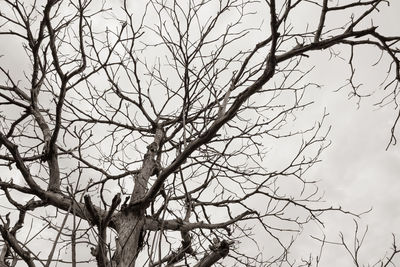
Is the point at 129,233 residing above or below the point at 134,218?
below

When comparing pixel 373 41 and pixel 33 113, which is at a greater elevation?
pixel 33 113

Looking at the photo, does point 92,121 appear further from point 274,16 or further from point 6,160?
point 274,16

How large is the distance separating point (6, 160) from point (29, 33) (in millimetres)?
1618

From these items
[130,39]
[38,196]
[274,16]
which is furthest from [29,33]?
[274,16]

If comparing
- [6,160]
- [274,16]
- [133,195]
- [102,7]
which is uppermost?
[102,7]

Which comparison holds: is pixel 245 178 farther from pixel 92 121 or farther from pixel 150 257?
pixel 150 257

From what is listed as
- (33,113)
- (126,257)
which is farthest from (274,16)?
(33,113)

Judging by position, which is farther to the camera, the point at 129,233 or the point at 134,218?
the point at 134,218

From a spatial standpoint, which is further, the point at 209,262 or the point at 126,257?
the point at 126,257

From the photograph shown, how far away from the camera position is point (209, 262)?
2451 mm

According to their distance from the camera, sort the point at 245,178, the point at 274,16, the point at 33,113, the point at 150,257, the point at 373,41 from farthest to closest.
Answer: the point at 245,178 < the point at 33,113 < the point at 373,41 < the point at 274,16 < the point at 150,257

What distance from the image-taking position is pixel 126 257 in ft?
10.7

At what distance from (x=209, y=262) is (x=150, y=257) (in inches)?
59.2

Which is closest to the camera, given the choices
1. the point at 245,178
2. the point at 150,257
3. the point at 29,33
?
the point at 150,257
